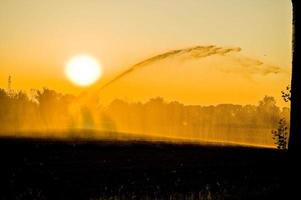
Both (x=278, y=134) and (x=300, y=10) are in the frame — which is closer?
(x=300, y=10)

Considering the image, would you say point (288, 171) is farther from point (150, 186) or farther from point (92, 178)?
point (92, 178)

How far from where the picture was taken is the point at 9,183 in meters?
28.6

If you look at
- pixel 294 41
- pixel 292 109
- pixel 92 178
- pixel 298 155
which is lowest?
pixel 92 178

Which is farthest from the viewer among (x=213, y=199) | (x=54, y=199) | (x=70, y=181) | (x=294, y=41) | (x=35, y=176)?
(x=35, y=176)

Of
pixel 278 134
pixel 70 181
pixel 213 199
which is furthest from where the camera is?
pixel 278 134

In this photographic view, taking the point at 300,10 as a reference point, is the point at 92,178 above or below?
below

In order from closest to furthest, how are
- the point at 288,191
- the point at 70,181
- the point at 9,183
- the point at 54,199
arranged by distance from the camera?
the point at 288,191 → the point at 54,199 → the point at 9,183 → the point at 70,181

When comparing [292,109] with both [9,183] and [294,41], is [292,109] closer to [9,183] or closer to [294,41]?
[294,41]

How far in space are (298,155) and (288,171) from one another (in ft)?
1.56

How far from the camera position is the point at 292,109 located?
12234mm

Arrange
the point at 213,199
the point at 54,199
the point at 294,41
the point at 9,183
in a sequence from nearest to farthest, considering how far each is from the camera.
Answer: the point at 294,41 < the point at 213,199 < the point at 54,199 < the point at 9,183

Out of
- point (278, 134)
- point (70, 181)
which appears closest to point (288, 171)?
point (70, 181)

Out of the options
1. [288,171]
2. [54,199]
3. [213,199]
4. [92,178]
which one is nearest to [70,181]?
[92,178]

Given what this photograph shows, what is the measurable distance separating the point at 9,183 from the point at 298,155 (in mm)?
21101
